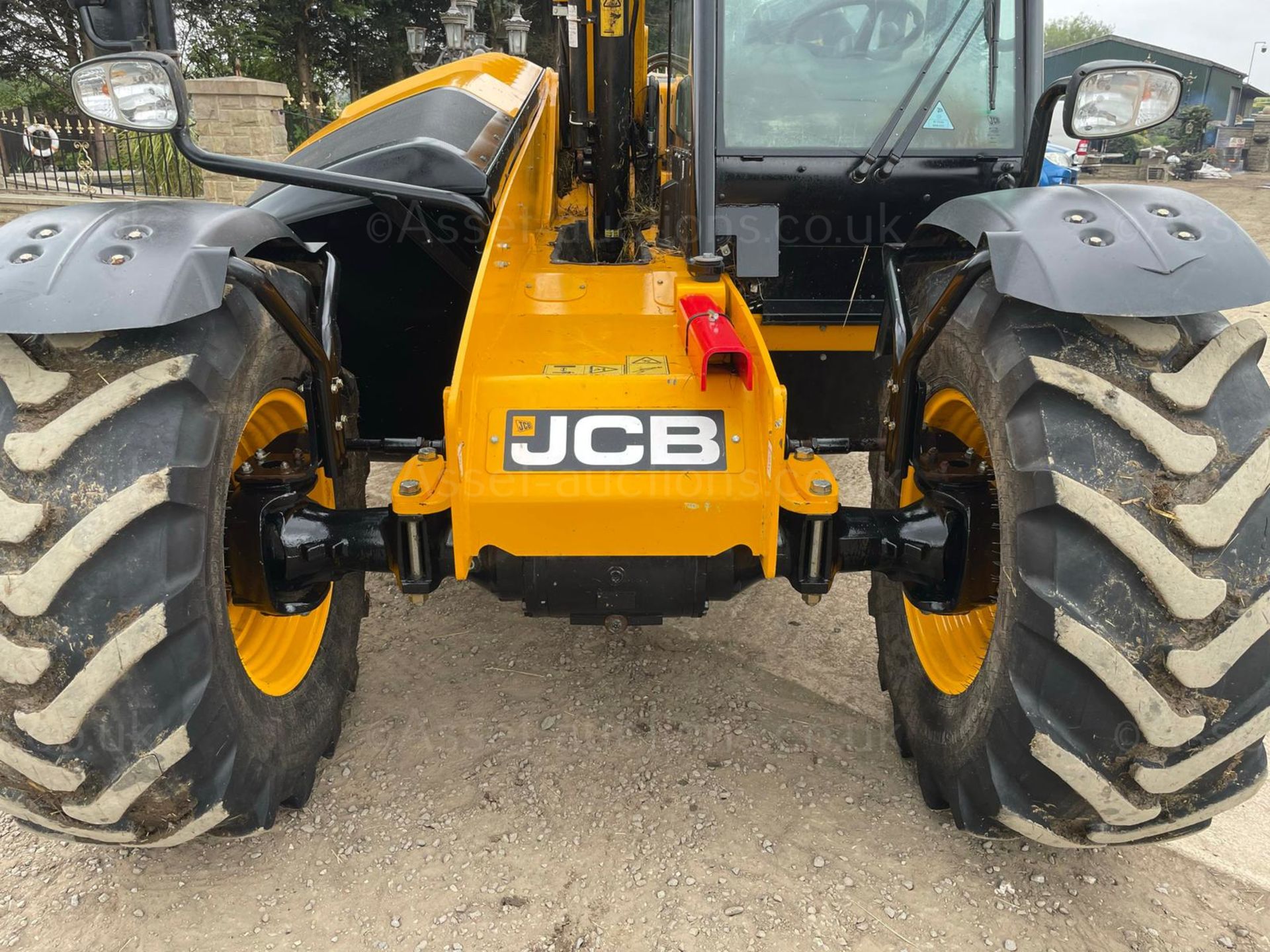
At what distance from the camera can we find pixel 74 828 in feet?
6.26

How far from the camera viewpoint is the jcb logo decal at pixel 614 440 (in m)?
2.02

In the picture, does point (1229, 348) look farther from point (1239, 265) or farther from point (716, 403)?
point (716, 403)

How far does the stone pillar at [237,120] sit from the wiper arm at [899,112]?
32.4ft

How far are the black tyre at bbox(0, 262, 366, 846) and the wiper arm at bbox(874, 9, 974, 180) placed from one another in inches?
76.0

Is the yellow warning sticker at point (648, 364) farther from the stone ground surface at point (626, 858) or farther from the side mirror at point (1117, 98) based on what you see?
the stone ground surface at point (626, 858)

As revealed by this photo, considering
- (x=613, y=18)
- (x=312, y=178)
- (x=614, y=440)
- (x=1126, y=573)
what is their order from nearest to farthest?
1. (x=1126, y=573)
2. (x=614, y=440)
3. (x=312, y=178)
4. (x=613, y=18)

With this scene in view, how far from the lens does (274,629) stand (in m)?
2.56

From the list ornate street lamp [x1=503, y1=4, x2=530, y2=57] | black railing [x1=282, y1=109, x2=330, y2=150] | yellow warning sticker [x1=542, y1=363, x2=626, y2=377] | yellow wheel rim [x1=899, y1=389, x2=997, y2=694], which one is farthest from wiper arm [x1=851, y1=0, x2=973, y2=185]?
black railing [x1=282, y1=109, x2=330, y2=150]

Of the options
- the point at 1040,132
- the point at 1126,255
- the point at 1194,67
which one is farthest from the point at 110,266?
the point at 1194,67

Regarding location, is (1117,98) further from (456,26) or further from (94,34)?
(456,26)

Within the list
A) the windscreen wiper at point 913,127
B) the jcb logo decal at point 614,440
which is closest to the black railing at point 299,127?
the windscreen wiper at point 913,127

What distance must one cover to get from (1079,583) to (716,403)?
0.85 m

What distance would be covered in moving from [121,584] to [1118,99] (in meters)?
2.35

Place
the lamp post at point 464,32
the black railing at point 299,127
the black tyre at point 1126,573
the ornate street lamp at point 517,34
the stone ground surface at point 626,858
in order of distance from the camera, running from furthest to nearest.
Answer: the black railing at point 299,127
the ornate street lamp at point 517,34
the lamp post at point 464,32
the stone ground surface at point 626,858
the black tyre at point 1126,573
